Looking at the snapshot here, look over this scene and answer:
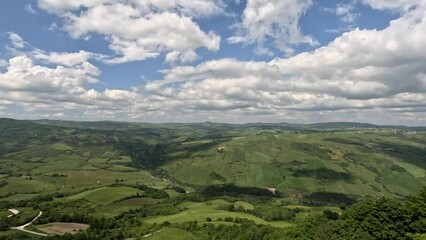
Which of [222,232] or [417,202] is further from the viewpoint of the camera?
[222,232]

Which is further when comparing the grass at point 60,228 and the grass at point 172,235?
the grass at point 60,228

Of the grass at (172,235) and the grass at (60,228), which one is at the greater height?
the grass at (172,235)

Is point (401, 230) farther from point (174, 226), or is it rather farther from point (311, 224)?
point (174, 226)

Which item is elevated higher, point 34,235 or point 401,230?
point 401,230

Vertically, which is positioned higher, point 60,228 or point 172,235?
point 172,235

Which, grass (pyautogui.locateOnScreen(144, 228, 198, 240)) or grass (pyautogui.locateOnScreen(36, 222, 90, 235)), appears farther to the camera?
grass (pyautogui.locateOnScreen(36, 222, 90, 235))

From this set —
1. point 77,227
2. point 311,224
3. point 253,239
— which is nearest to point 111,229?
point 77,227

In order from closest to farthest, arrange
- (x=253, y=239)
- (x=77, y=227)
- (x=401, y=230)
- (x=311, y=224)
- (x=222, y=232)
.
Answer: (x=401, y=230) < (x=311, y=224) < (x=253, y=239) < (x=222, y=232) < (x=77, y=227)

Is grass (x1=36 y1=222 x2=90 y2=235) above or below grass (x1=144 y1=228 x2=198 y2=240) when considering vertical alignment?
below

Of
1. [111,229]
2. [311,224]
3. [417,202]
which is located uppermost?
[417,202]

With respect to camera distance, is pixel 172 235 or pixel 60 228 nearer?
pixel 172 235

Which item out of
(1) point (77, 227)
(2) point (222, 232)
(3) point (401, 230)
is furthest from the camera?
(1) point (77, 227)
